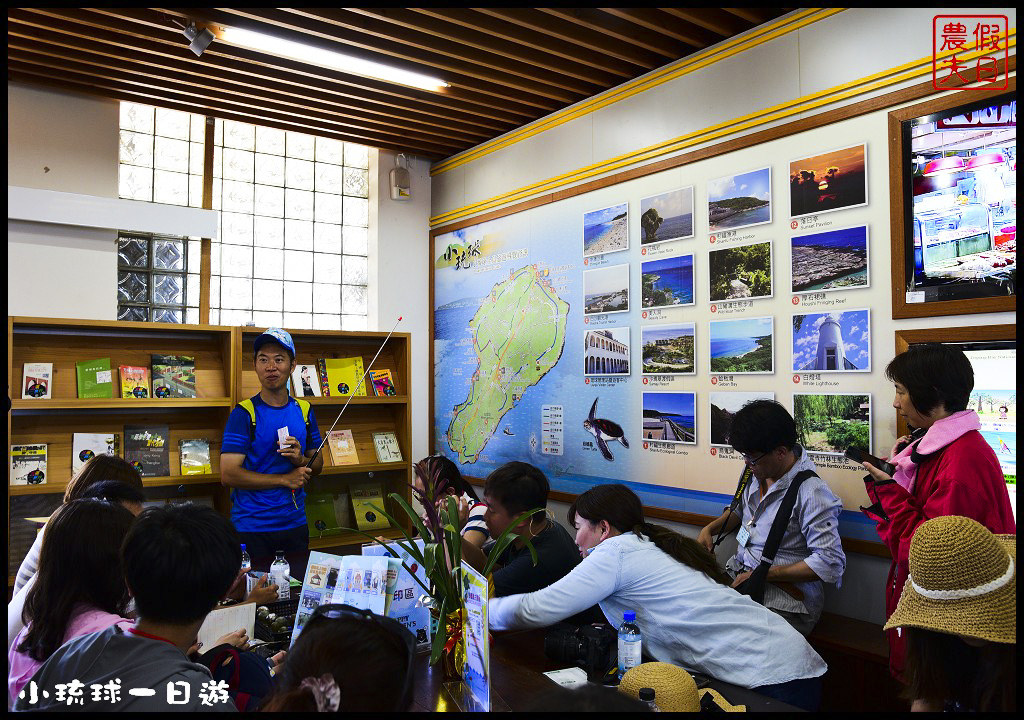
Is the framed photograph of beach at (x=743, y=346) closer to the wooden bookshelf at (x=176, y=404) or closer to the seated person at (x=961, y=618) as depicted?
the seated person at (x=961, y=618)

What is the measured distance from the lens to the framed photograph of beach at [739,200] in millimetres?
3662

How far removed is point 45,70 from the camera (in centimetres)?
441

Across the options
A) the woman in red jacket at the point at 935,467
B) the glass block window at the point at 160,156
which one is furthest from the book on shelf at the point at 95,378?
the woman in red jacket at the point at 935,467

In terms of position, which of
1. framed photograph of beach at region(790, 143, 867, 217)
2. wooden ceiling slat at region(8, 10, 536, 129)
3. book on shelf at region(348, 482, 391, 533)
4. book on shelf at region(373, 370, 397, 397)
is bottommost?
book on shelf at region(348, 482, 391, 533)

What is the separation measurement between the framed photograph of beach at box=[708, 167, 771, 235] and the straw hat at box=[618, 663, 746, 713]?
246 centimetres

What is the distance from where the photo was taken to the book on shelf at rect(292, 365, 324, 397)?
5109mm

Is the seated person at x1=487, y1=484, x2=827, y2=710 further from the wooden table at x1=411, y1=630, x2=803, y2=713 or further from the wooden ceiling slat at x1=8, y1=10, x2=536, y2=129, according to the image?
the wooden ceiling slat at x1=8, y1=10, x2=536, y2=129

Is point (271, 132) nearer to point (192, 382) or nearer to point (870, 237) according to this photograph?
point (192, 382)

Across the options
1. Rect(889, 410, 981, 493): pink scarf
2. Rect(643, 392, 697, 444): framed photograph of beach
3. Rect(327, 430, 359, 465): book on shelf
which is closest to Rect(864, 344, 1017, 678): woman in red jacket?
Rect(889, 410, 981, 493): pink scarf

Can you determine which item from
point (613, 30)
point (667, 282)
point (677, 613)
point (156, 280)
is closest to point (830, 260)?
point (667, 282)

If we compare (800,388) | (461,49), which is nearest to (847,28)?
(800,388)

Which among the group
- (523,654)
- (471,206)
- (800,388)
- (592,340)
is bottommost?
(523,654)

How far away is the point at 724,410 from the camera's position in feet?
12.5

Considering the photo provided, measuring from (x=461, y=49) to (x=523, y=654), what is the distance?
323 cm
